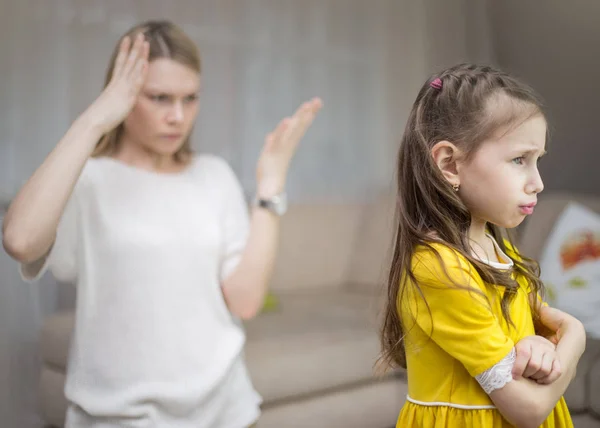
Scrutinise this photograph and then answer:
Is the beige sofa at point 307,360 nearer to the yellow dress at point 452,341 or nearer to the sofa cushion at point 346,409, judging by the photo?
the sofa cushion at point 346,409

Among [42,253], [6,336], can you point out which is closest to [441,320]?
[42,253]

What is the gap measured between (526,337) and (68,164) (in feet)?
2.15

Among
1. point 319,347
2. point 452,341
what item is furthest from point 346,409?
point 452,341

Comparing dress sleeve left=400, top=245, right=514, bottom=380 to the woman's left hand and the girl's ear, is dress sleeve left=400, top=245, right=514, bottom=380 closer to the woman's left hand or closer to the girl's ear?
the girl's ear

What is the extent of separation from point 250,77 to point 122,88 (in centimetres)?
139

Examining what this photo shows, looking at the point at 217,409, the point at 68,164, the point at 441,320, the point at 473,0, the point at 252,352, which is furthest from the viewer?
the point at 473,0

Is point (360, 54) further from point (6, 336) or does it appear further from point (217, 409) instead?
point (217, 409)

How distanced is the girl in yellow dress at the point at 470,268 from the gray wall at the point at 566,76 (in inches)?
65.2

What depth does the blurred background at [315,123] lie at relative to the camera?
5.83ft

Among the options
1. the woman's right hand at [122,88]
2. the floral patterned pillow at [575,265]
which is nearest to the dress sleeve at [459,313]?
the woman's right hand at [122,88]

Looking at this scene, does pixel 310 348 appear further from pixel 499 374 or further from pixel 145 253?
pixel 499 374

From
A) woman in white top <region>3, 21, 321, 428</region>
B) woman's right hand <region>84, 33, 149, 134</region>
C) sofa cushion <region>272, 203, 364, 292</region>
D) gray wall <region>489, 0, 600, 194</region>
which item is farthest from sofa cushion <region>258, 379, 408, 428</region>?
gray wall <region>489, 0, 600, 194</region>

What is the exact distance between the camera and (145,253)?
1.14m

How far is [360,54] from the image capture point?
2.72 meters
